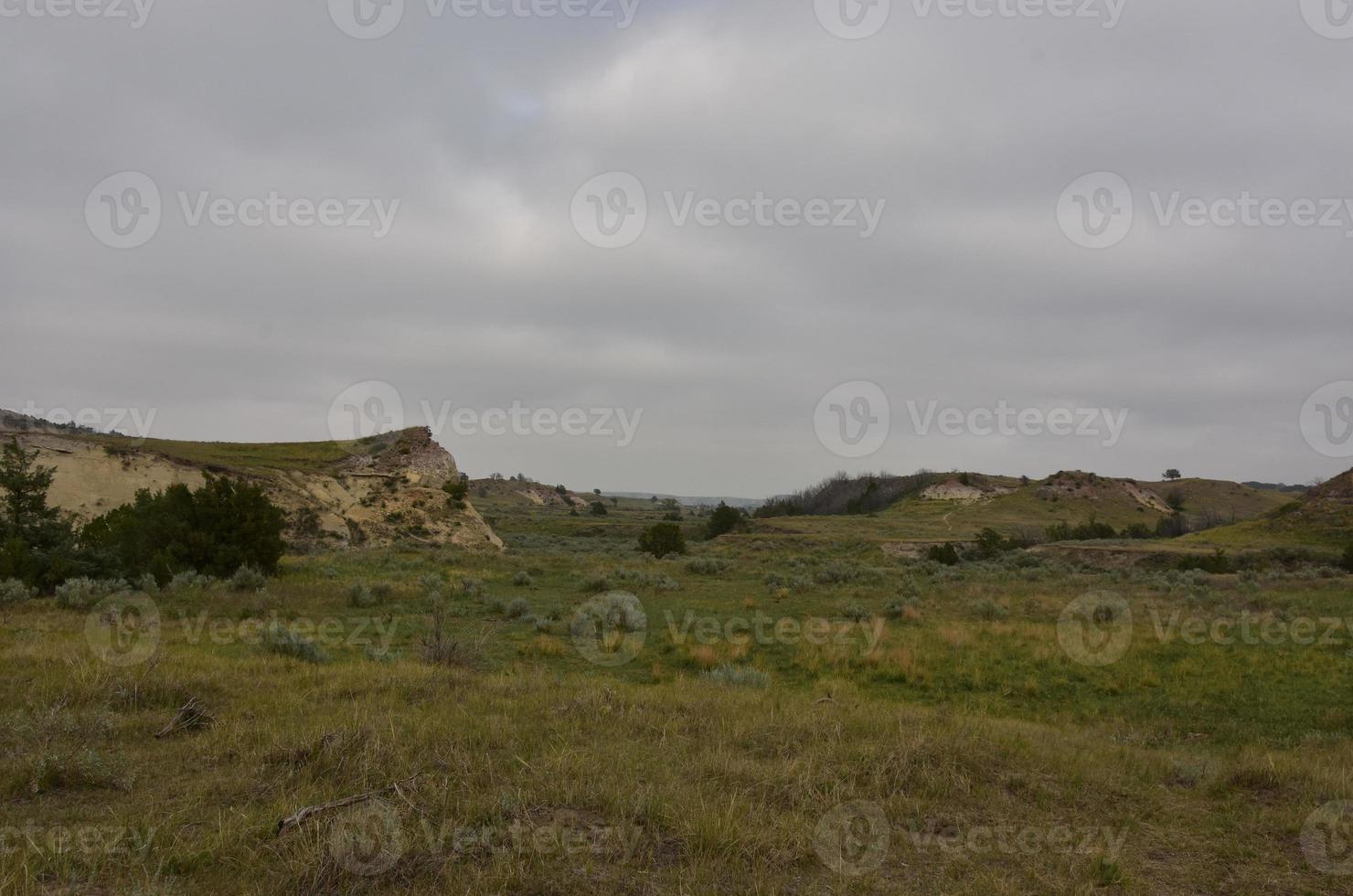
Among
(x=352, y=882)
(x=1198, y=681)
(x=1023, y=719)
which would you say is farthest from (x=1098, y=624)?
(x=352, y=882)

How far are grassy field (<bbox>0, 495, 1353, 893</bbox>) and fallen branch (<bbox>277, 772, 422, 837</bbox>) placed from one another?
0.09 feet

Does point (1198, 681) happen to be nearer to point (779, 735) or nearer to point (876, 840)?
point (779, 735)

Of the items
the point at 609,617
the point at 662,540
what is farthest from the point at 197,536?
the point at 662,540

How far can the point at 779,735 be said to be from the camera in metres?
6.43

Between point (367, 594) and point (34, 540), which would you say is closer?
point (367, 594)

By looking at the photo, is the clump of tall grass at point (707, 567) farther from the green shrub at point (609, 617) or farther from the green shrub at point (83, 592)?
the green shrub at point (83, 592)

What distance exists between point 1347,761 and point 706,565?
19.0 meters

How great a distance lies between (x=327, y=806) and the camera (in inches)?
173

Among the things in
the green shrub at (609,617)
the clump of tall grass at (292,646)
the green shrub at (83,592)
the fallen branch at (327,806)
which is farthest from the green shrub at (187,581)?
the fallen branch at (327,806)

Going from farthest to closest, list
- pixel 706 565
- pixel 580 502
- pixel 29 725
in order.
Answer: pixel 580 502 < pixel 706 565 < pixel 29 725

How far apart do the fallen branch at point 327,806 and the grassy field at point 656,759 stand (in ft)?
0.09

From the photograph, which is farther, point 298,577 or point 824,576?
point 824,576

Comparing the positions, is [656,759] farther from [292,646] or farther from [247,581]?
[247,581]

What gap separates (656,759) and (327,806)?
243cm
